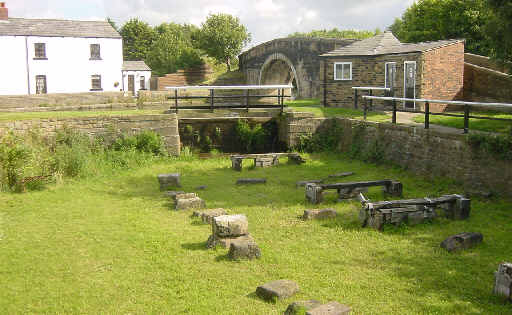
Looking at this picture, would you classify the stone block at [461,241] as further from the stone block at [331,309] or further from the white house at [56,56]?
the white house at [56,56]

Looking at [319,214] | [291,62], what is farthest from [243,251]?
[291,62]

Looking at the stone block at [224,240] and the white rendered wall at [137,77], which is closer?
the stone block at [224,240]

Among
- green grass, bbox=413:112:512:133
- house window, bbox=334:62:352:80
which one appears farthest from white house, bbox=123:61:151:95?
green grass, bbox=413:112:512:133

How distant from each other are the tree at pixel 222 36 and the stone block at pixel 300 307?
4106cm

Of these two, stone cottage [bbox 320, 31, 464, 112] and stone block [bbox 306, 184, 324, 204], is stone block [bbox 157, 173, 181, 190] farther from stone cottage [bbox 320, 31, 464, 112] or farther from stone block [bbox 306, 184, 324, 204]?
stone cottage [bbox 320, 31, 464, 112]

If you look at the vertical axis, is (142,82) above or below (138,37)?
below

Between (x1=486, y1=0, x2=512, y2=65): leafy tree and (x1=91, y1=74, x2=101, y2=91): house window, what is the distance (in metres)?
27.3

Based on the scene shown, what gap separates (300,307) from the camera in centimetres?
539

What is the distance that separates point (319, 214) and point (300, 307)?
3.90 metres

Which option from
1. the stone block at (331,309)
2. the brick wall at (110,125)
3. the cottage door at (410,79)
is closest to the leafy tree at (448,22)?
the cottage door at (410,79)

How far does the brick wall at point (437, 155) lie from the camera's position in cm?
1002

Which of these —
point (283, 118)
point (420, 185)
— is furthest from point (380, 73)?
point (420, 185)

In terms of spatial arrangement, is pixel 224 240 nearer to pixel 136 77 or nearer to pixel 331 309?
pixel 331 309

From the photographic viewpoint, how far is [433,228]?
840 centimetres
